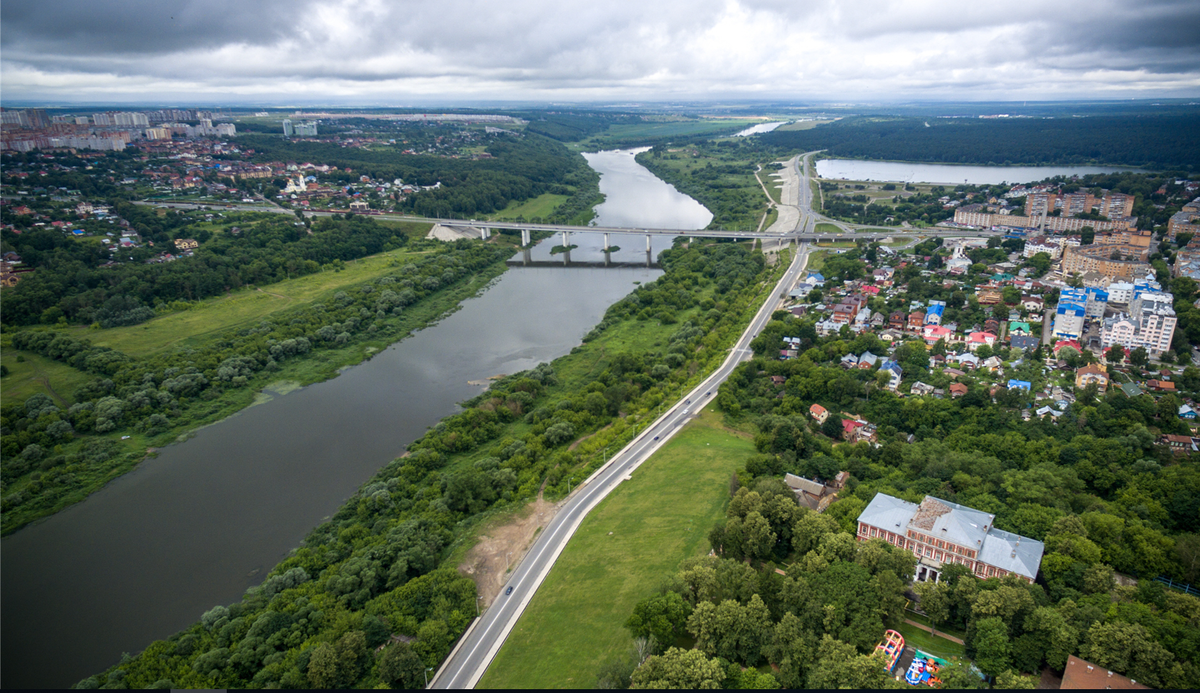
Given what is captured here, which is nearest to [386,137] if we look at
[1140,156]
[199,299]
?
[199,299]

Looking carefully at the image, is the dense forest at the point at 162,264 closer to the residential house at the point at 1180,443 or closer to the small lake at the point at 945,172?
the residential house at the point at 1180,443

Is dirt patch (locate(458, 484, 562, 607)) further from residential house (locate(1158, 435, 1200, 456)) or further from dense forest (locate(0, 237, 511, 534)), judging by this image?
residential house (locate(1158, 435, 1200, 456))

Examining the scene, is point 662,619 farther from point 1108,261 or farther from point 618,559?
point 1108,261

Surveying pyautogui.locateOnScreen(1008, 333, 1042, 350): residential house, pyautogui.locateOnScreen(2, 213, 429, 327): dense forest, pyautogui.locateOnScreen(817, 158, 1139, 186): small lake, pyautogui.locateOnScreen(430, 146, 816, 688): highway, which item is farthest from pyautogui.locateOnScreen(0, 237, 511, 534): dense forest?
pyautogui.locateOnScreen(817, 158, 1139, 186): small lake

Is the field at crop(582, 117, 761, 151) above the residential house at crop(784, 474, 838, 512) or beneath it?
above

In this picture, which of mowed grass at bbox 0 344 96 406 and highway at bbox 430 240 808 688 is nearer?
highway at bbox 430 240 808 688

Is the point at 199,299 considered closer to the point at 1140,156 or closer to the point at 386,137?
the point at 386,137

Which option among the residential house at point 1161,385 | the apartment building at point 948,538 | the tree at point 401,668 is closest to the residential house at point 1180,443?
the residential house at point 1161,385
